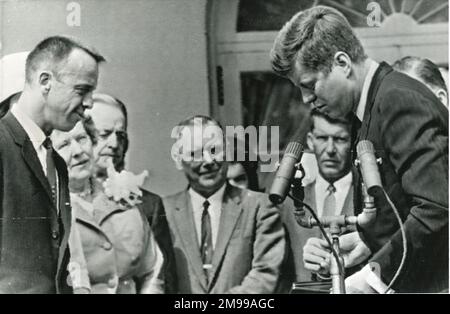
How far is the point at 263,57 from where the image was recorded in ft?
21.0

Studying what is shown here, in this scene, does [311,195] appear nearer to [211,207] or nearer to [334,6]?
[211,207]

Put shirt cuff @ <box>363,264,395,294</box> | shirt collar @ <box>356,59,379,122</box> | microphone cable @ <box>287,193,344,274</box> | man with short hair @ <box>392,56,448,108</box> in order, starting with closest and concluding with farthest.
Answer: microphone cable @ <box>287,193,344,274</box>, shirt cuff @ <box>363,264,395,294</box>, shirt collar @ <box>356,59,379,122</box>, man with short hair @ <box>392,56,448,108</box>

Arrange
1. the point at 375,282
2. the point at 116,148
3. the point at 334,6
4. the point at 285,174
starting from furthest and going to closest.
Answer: the point at 334,6, the point at 116,148, the point at 375,282, the point at 285,174

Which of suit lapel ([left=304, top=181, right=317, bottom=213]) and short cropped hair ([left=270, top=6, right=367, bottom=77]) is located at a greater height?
short cropped hair ([left=270, top=6, right=367, bottom=77])

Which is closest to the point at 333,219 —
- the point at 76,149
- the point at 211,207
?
the point at 211,207

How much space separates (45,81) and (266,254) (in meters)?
1.86

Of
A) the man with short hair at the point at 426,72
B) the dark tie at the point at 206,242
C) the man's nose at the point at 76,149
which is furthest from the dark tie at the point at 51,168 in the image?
the man with short hair at the point at 426,72

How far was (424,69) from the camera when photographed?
21.1 ft

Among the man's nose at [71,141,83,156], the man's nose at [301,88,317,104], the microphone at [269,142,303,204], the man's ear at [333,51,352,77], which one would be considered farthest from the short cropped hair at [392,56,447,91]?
the man's nose at [71,141,83,156]

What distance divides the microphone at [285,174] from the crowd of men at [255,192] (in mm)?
465

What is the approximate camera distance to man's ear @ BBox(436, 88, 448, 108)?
21.0ft

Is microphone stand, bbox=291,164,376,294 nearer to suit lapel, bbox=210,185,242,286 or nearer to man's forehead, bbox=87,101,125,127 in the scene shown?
suit lapel, bbox=210,185,242,286

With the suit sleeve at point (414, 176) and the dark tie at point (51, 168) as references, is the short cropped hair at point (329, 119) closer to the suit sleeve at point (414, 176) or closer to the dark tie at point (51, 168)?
the suit sleeve at point (414, 176)

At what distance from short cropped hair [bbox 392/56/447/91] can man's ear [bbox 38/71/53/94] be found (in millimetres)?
2320
